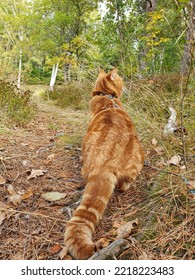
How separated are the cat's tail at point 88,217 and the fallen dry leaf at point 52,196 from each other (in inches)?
19.7

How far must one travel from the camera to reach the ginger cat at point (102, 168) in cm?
152

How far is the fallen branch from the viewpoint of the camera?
1.36 metres

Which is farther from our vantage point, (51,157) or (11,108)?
(11,108)

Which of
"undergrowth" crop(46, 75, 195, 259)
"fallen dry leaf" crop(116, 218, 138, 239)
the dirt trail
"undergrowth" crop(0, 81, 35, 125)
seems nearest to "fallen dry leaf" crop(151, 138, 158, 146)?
"undergrowth" crop(46, 75, 195, 259)

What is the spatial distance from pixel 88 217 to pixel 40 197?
0.78 metres

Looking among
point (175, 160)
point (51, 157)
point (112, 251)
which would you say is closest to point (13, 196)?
point (51, 157)

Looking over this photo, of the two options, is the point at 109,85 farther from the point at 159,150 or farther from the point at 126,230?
the point at 126,230

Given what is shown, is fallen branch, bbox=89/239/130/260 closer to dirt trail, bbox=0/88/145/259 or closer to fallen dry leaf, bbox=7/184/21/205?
dirt trail, bbox=0/88/145/259

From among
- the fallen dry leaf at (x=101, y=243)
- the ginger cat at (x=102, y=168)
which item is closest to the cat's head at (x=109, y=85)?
the ginger cat at (x=102, y=168)

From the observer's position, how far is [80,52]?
1238 cm

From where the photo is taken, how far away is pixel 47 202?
2238 millimetres

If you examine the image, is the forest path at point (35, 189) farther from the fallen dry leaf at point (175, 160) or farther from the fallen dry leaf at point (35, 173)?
the fallen dry leaf at point (175, 160)
